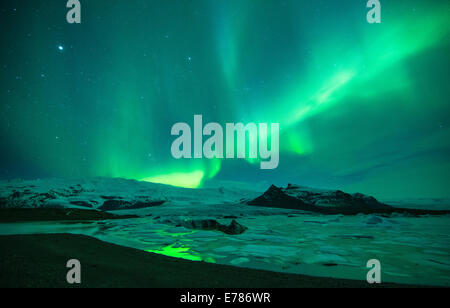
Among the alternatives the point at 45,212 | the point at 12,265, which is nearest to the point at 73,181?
the point at 45,212

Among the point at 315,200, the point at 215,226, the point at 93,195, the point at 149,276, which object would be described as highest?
the point at 149,276

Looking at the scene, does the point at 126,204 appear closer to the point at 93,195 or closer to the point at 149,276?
the point at 93,195

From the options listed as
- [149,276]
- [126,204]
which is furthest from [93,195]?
[149,276]

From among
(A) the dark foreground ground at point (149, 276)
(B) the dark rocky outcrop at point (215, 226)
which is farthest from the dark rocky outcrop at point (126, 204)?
(A) the dark foreground ground at point (149, 276)

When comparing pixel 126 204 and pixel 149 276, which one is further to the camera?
pixel 126 204

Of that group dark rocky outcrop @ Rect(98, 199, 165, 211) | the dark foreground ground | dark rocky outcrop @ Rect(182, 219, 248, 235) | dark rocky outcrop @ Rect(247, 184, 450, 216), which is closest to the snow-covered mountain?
dark rocky outcrop @ Rect(98, 199, 165, 211)

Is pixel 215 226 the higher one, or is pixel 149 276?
pixel 149 276

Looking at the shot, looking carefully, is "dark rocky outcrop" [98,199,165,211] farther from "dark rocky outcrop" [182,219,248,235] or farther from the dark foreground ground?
the dark foreground ground

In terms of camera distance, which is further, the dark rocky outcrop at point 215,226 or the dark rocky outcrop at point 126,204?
the dark rocky outcrop at point 126,204

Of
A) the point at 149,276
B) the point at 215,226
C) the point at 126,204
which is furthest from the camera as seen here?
the point at 126,204

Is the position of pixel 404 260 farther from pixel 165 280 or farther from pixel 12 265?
Answer: pixel 12 265

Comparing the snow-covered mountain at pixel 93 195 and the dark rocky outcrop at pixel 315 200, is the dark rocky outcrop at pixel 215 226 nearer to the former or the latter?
the snow-covered mountain at pixel 93 195
